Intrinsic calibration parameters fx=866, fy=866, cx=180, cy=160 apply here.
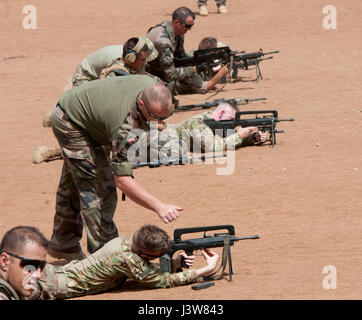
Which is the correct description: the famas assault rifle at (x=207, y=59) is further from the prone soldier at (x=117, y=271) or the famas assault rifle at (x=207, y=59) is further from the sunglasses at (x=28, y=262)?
the sunglasses at (x=28, y=262)

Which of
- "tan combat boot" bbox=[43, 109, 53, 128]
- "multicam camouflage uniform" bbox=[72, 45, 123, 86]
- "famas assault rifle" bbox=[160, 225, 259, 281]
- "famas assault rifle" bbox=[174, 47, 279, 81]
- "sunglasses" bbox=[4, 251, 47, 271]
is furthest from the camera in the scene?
"famas assault rifle" bbox=[174, 47, 279, 81]

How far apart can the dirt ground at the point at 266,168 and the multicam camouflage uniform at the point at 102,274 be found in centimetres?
11

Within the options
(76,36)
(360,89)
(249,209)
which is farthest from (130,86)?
(76,36)

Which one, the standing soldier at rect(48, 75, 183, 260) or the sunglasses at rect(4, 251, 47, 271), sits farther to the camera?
the standing soldier at rect(48, 75, 183, 260)

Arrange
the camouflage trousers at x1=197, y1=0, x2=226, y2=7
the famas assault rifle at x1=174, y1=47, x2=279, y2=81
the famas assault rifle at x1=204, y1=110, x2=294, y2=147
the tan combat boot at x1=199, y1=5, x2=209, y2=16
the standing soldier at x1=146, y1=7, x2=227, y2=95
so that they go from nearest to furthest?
the famas assault rifle at x1=204, y1=110, x2=294, y2=147 → the standing soldier at x1=146, y1=7, x2=227, y2=95 → the famas assault rifle at x1=174, y1=47, x2=279, y2=81 → the camouflage trousers at x1=197, y1=0, x2=226, y2=7 → the tan combat boot at x1=199, y1=5, x2=209, y2=16

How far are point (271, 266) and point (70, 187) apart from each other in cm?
173

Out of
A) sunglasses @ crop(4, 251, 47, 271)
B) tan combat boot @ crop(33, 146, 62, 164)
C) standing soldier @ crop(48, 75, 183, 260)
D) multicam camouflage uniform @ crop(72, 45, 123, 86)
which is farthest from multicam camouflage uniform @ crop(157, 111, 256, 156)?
sunglasses @ crop(4, 251, 47, 271)

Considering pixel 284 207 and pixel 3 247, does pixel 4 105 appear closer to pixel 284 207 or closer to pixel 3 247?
pixel 284 207

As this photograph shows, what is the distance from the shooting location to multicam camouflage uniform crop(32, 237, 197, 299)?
6109mm

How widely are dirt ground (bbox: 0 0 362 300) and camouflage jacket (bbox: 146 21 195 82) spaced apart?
68cm

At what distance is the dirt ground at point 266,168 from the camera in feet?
22.0

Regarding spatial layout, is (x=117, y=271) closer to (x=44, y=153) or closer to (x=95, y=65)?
(x=44, y=153)

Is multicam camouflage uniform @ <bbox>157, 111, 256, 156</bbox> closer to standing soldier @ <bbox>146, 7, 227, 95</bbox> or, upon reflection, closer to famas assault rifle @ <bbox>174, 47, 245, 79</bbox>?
standing soldier @ <bbox>146, 7, 227, 95</bbox>

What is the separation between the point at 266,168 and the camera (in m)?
10.2
